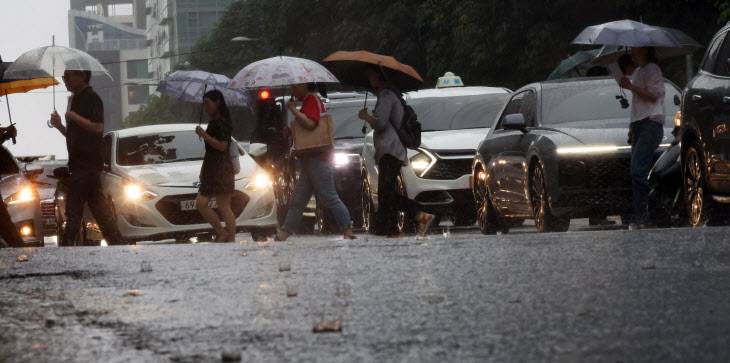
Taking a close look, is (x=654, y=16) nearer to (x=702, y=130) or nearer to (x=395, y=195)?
(x=395, y=195)

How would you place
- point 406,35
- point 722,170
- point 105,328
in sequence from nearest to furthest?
point 105,328
point 722,170
point 406,35

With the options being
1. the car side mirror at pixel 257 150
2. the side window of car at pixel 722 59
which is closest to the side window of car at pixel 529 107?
the side window of car at pixel 722 59

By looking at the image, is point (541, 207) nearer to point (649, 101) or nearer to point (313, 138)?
point (649, 101)

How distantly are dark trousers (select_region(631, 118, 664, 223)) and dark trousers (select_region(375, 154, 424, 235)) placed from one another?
2.20 metres

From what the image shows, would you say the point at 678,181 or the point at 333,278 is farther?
the point at 678,181

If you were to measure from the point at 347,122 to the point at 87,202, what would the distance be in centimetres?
730

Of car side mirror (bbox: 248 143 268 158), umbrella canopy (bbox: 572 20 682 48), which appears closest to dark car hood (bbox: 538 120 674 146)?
umbrella canopy (bbox: 572 20 682 48)

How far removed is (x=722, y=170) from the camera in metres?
10.6

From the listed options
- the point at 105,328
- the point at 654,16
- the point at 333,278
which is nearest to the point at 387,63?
the point at 333,278

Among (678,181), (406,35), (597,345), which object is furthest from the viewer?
(406,35)

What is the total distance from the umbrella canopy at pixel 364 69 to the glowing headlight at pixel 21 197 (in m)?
3.58

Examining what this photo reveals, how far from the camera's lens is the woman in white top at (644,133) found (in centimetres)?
1249

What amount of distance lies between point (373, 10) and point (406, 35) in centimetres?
160

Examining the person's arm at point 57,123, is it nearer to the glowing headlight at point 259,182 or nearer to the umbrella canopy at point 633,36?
the glowing headlight at point 259,182
